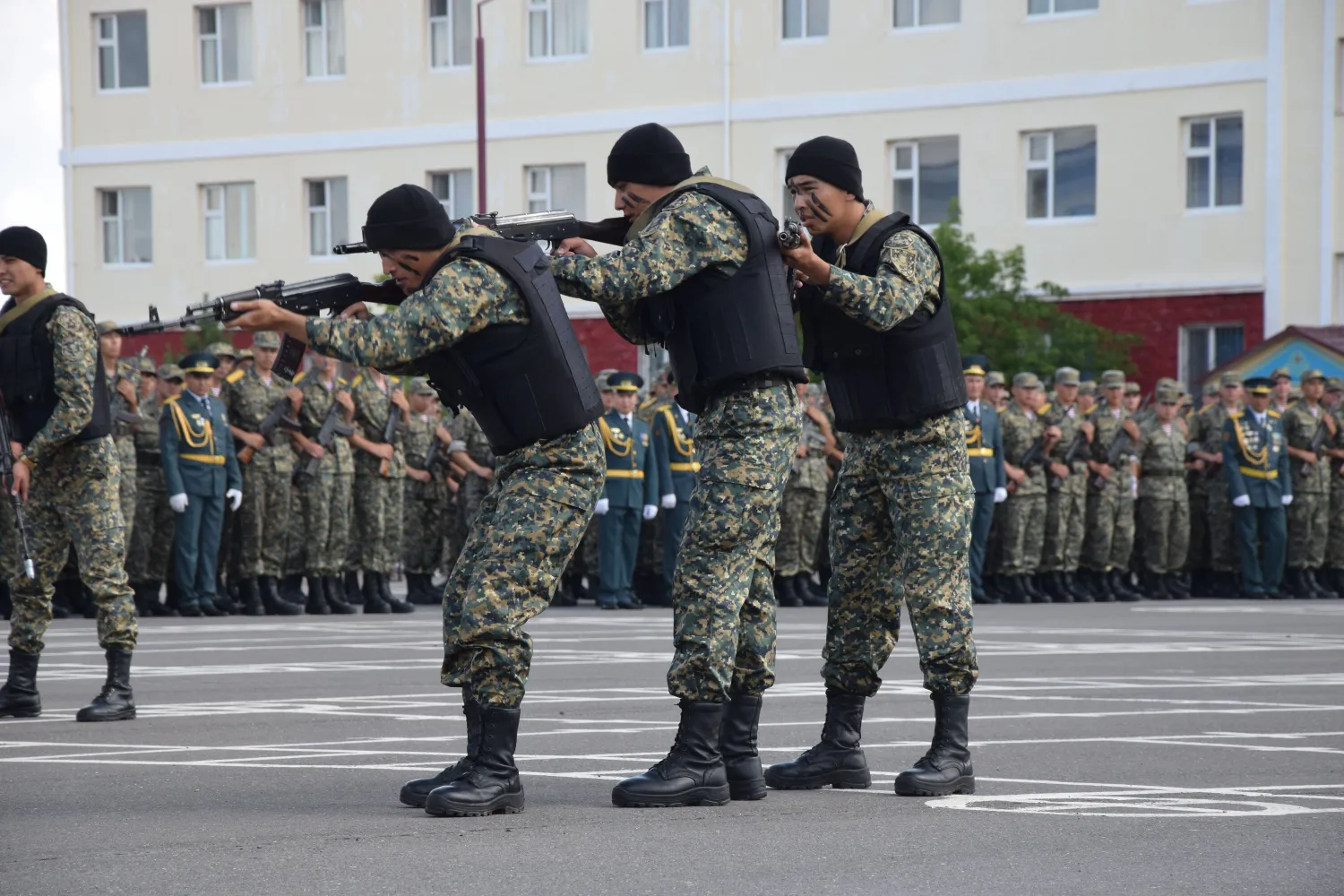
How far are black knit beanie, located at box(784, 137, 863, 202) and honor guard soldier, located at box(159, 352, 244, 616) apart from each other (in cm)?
1123

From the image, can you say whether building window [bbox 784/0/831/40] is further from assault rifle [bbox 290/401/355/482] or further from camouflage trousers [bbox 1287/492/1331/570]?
assault rifle [bbox 290/401/355/482]

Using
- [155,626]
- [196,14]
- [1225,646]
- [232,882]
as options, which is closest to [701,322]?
[232,882]

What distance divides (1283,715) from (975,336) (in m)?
21.2

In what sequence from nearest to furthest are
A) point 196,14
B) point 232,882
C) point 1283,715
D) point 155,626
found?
point 232,882 → point 1283,715 → point 155,626 → point 196,14

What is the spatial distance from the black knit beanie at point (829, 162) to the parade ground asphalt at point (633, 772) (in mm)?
2191

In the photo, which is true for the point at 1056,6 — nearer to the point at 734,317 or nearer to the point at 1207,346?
the point at 1207,346

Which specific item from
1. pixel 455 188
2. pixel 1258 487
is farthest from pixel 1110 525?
pixel 455 188

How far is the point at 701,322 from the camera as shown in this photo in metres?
7.45

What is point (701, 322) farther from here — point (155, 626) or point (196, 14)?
point (196, 14)

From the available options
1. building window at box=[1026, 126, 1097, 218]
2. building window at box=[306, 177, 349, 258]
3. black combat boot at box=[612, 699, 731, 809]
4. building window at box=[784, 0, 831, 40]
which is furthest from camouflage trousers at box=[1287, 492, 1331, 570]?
building window at box=[306, 177, 349, 258]

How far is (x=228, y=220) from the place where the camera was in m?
43.0

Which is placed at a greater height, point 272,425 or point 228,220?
point 228,220

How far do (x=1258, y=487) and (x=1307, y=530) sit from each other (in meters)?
1.02

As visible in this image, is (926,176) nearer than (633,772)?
No
